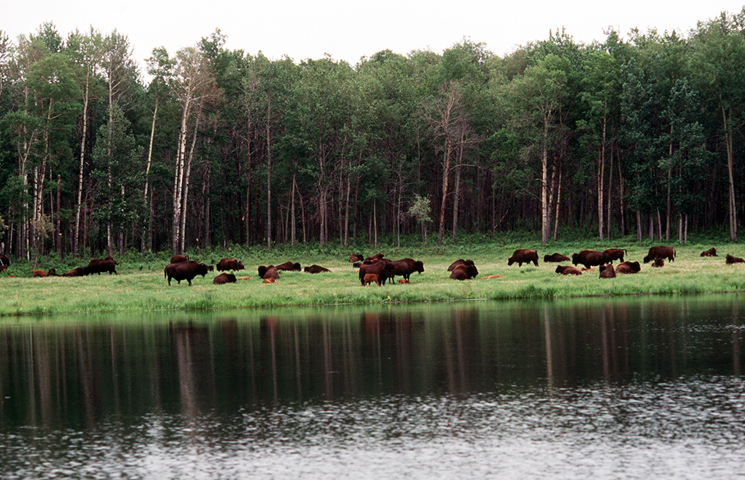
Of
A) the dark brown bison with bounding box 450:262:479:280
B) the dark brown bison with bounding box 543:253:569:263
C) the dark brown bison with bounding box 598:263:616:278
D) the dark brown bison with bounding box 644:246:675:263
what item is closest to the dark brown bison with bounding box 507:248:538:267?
the dark brown bison with bounding box 543:253:569:263

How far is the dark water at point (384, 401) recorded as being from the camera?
29.6 feet

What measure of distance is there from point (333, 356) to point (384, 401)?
558 centimetres

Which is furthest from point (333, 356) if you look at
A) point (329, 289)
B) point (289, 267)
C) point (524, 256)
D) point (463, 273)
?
point (524, 256)

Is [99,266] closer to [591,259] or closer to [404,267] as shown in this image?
[404,267]

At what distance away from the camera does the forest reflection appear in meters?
13.5

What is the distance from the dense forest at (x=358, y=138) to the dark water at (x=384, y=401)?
147ft

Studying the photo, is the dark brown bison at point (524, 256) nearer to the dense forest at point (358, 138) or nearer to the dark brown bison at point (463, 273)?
the dark brown bison at point (463, 273)

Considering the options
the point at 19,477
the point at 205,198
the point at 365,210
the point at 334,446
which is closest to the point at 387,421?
the point at 334,446

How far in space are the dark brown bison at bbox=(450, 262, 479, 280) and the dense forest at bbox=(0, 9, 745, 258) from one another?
30.9 meters

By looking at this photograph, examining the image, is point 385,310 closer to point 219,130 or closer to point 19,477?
point 19,477

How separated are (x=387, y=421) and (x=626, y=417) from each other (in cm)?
347

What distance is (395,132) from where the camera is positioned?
88.8 m

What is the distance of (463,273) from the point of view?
41844mm

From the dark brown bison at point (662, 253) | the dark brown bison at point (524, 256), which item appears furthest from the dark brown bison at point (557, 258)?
the dark brown bison at point (662, 253)
